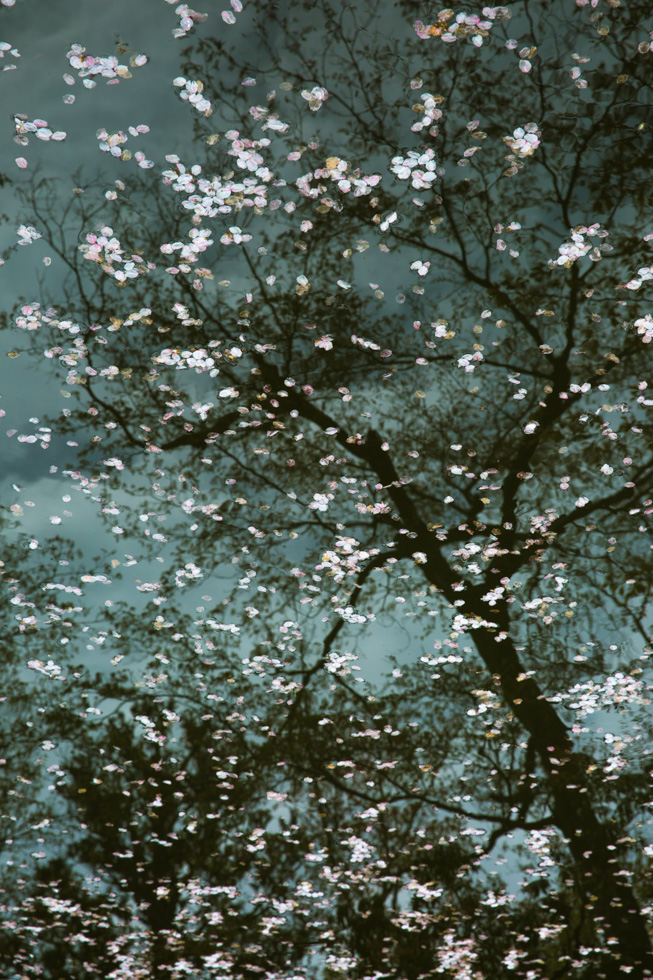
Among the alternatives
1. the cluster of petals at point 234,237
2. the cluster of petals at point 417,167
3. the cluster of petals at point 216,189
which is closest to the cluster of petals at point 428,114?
the cluster of petals at point 417,167

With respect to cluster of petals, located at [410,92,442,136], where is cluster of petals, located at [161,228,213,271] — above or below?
below

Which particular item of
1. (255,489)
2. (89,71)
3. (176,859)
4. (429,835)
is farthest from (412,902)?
(89,71)

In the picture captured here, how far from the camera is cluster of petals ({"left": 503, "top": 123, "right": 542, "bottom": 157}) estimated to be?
21.6 feet

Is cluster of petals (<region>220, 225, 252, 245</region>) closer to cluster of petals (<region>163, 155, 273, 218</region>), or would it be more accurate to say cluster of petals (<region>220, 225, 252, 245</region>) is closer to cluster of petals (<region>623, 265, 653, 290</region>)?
cluster of petals (<region>163, 155, 273, 218</region>)

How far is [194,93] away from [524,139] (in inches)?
130

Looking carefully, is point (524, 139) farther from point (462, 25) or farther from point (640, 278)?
point (640, 278)

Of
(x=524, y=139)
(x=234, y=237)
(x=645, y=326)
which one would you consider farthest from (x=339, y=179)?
(x=645, y=326)

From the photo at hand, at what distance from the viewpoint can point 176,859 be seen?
11953 millimetres

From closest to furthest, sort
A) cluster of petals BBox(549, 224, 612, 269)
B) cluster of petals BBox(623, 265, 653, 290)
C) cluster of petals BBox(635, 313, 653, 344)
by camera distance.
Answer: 1. cluster of petals BBox(549, 224, 612, 269)
2. cluster of petals BBox(623, 265, 653, 290)
3. cluster of petals BBox(635, 313, 653, 344)

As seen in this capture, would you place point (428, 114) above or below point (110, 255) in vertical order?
above

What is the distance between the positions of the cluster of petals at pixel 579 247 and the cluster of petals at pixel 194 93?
3881 mm

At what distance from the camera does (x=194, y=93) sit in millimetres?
6043

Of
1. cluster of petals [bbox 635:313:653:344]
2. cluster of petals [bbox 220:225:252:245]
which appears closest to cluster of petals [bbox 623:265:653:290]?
cluster of petals [bbox 635:313:653:344]

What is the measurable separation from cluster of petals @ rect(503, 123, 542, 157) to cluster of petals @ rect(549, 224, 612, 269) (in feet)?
3.11
